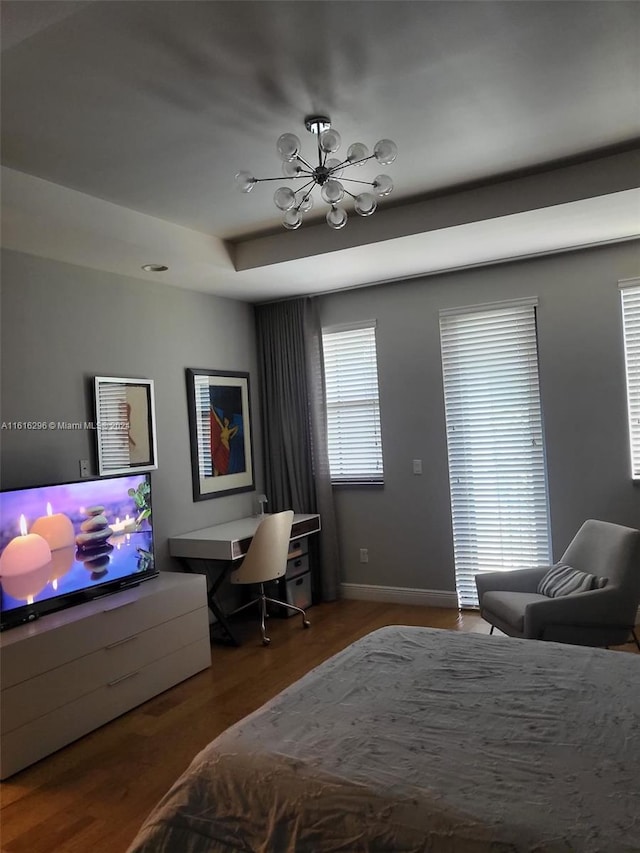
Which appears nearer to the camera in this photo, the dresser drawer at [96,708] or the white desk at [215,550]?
the dresser drawer at [96,708]

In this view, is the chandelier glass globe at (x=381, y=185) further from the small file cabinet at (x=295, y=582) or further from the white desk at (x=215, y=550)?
the small file cabinet at (x=295, y=582)

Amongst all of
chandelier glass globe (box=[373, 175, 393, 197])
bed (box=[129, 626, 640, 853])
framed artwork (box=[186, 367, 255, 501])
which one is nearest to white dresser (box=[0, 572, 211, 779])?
framed artwork (box=[186, 367, 255, 501])

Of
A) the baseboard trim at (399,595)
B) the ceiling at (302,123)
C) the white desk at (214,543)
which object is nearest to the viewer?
the ceiling at (302,123)

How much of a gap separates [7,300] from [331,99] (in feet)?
6.83

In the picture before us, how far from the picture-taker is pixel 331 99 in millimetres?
2590

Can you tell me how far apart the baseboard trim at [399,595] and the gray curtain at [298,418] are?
159 mm

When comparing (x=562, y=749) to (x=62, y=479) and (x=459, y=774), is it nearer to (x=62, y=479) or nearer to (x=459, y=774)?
(x=459, y=774)

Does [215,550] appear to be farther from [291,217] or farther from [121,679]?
[291,217]

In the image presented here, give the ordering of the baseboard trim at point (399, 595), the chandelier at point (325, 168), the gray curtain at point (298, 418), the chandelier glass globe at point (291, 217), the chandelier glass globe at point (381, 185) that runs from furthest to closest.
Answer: the gray curtain at point (298, 418), the baseboard trim at point (399, 595), the chandelier glass globe at point (291, 217), the chandelier glass globe at point (381, 185), the chandelier at point (325, 168)

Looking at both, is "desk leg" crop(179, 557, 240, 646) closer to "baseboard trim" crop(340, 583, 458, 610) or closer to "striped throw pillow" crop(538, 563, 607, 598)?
"baseboard trim" crop(340, 583, 458, 610)

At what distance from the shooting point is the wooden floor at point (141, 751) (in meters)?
2.45

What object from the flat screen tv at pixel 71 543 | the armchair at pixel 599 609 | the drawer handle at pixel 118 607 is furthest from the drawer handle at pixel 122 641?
the armchair at pixel 599 609

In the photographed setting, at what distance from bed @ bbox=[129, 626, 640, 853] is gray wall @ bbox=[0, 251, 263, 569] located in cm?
226

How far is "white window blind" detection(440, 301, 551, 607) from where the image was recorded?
469 centimetres
